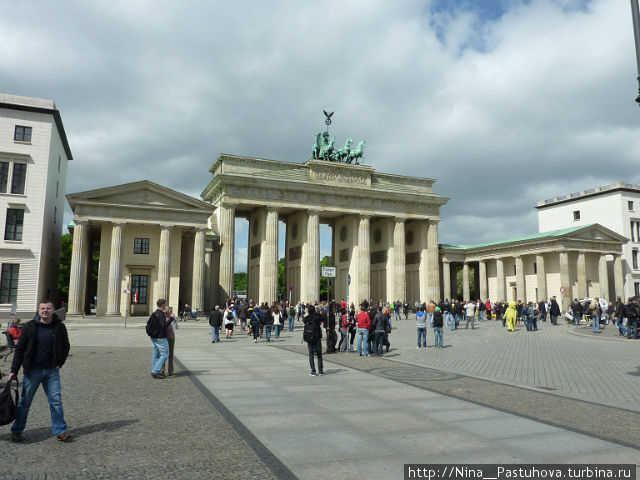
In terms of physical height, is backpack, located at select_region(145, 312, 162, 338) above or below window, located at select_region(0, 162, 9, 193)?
below

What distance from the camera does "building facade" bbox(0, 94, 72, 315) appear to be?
112ft

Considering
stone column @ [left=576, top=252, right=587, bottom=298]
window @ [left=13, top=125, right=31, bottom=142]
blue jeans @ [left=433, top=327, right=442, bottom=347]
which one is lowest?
blue jeans @ [left=433, top=327, right=442, bottom=347]

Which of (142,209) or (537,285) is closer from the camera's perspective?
(142,209)

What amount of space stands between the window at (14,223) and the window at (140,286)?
371 inches

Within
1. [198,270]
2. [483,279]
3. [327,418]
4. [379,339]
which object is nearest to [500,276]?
[483,279]

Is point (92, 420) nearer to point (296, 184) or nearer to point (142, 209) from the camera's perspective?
point (142, 209)

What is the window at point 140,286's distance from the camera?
40.4 meters

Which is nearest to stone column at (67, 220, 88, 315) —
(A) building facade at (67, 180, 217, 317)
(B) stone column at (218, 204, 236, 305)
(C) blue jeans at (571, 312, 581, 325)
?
(A) building facade at (67, 180, 217, 317)

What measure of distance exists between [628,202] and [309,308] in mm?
66289

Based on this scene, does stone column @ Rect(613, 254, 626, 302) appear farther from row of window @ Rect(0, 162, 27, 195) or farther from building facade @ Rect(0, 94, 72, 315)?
row of window @ Rect(0, 162, 27, 195)

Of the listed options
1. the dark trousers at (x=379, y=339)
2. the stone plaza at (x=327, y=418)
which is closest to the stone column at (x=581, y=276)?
the stone plaza at (x=327, y=418)

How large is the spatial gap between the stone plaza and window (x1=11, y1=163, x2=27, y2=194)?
26591mm

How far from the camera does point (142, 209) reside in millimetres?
38625

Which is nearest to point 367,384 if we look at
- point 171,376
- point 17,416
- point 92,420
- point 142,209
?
point 171,376
